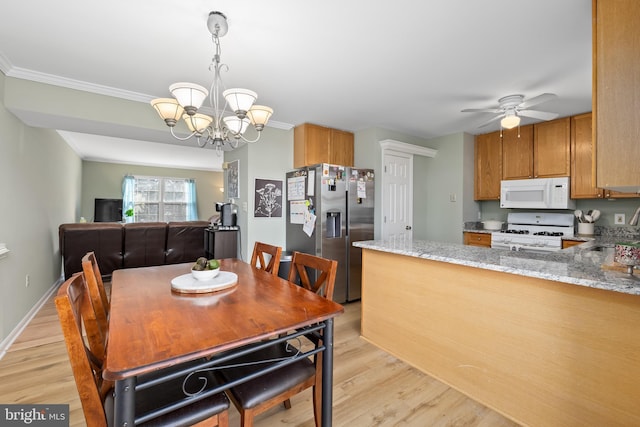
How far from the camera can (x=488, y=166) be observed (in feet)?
13.8

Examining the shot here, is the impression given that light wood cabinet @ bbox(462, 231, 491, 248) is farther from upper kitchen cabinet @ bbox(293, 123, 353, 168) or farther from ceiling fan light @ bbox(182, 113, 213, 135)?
ceiling fan light @ bbox(182, 113, 213, 135)

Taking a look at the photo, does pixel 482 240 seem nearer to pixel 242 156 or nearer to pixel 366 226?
pixel 366 226

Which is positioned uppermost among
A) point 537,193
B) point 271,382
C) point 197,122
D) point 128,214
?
point 197,122

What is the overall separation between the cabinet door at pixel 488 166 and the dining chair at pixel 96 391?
435 centimetres

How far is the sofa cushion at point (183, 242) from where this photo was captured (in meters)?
4.66

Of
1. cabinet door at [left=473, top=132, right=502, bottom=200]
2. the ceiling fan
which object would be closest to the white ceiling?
the ceiling fan

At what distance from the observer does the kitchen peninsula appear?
126 centimetres

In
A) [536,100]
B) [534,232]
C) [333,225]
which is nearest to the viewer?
[536,100]

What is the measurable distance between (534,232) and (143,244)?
18.6 feet

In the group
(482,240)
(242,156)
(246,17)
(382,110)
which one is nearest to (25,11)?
(246,17)

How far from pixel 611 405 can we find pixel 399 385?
103 centimetres

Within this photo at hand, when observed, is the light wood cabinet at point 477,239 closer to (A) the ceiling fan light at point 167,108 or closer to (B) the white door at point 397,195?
(B) the white door at point 397,195

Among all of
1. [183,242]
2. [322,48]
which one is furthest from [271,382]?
[183,242]

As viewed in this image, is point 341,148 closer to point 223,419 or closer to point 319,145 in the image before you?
point 319,145
